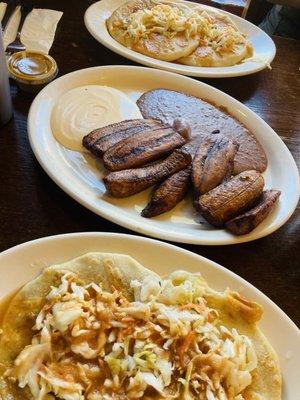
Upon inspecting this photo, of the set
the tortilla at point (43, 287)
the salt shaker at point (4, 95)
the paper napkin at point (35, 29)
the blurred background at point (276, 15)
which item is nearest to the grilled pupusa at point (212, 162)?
the tortilla at point (43, 287)

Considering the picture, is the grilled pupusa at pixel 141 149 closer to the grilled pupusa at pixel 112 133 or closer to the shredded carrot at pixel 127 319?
the grilled pupusa at pixel 112 133

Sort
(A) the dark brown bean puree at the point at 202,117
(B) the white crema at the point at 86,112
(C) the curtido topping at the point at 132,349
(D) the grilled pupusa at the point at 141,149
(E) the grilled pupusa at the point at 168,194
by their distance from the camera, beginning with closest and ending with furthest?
(C) the curtido topping at the point at 132,349, (E) the grilled pupusa at the point at 168,194, (D) the grilled pupusa at the point at 141,149, (B) the white crema at the point at 86,112, (A) the dark brown bean puree at the point at 202,117

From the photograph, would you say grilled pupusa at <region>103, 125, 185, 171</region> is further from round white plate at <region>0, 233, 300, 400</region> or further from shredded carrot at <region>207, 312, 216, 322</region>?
shredded carrot at <region>207, 312, 216, 322</region>

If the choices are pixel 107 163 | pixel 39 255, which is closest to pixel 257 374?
pixel 39 255

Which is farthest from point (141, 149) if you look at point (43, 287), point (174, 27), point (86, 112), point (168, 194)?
point (174, 27)

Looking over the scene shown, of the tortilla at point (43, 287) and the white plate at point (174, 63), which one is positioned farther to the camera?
the white plate at point (174, 63)

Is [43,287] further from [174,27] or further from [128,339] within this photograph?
[174,27]
